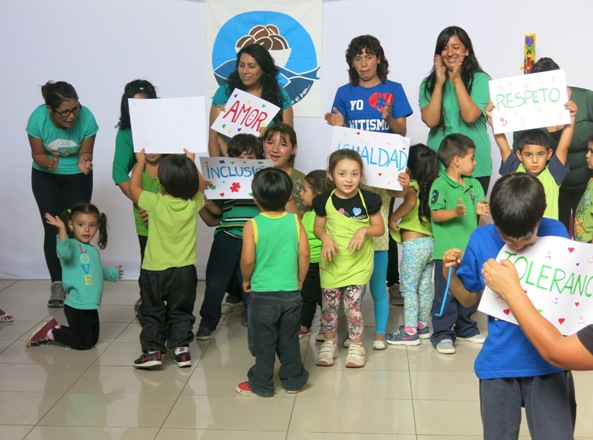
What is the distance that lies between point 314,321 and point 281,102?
125 cm

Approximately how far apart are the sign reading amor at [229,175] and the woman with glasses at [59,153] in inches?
39.6

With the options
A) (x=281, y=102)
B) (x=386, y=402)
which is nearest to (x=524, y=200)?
(x=386, y=402)

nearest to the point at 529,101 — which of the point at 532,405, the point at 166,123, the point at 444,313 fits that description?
the point at 444,313

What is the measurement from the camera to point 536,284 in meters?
2.17

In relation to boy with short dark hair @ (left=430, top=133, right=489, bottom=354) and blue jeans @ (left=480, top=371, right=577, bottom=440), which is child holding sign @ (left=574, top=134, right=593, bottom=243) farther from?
blue jeans @ (left=480, top=371, right=577, bottom=440)

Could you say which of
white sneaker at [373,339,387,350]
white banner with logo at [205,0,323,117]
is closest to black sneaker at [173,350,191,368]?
white sneaker at [373,339,387,350]

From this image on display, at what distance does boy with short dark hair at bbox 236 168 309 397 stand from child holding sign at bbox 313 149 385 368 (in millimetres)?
272

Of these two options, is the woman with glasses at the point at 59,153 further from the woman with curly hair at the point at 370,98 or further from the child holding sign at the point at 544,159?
the child holding sign at the point at 544,159

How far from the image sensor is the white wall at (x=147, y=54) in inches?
212

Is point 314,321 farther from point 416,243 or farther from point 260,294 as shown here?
point 260,294

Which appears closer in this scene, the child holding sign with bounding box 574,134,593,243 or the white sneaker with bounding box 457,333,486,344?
the child holding sign with bounding box 574,134,593,243

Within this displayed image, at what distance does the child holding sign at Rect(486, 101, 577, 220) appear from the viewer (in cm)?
403

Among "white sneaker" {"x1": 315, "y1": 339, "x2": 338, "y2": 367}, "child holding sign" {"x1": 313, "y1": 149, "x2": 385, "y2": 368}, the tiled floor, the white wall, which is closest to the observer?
the tiled floor

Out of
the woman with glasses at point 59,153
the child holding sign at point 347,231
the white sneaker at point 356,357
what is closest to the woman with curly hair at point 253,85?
the child holding sign at point 347,231
